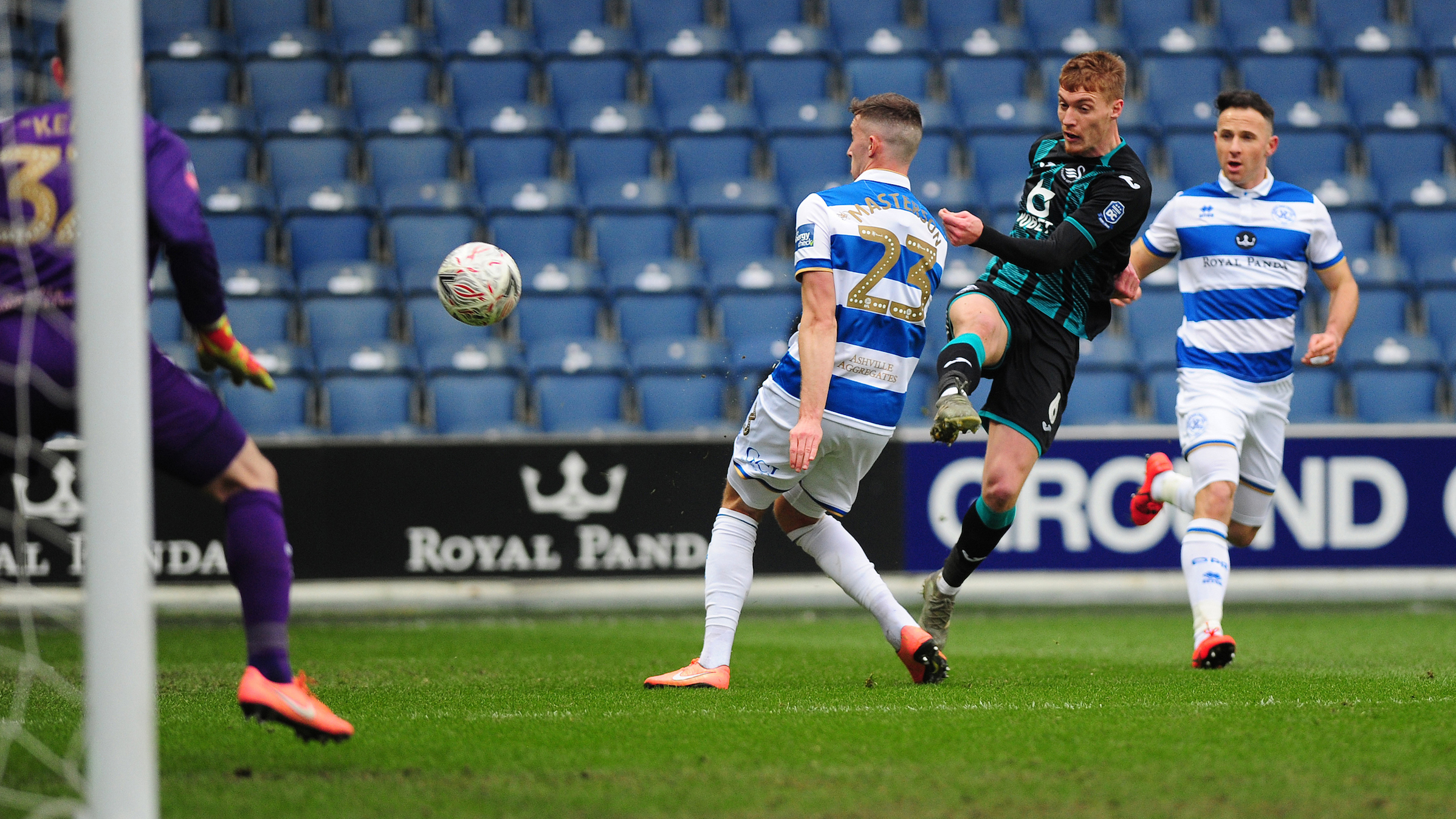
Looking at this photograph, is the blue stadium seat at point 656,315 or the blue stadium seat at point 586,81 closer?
the blue stadium seat at point 656,315

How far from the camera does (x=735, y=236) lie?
1143cm

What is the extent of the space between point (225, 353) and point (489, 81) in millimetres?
9327

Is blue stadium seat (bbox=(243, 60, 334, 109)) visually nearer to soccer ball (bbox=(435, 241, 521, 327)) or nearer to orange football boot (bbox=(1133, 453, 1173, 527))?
soccer ball (bbox=(435, 241, 521, 327))

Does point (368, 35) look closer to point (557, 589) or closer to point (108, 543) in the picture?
point (557, 589)

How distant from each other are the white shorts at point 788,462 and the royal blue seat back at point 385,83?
835cm

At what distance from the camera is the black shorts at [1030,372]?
213 inches

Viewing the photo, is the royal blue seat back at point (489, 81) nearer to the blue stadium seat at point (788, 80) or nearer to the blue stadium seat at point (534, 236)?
the blue stadium seat at point (534, 236)

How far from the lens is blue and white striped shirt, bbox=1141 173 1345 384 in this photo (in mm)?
5750

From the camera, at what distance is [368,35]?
41.6ft

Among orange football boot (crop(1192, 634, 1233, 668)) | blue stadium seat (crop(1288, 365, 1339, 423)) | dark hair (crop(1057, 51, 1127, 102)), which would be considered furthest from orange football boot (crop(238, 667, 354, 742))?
blue stadium seat (crop(1288, 365, 1339, 423))

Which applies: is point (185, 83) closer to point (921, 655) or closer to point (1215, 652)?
point (921, 655)

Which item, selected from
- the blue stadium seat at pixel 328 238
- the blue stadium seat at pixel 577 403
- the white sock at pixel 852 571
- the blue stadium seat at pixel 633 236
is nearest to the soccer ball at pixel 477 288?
the white sock at pixel 852 571

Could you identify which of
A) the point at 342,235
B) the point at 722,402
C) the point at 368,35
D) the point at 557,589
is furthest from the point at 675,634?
the point at 368,35

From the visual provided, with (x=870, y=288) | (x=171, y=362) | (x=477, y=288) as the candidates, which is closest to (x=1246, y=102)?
(x=870, y=288)
